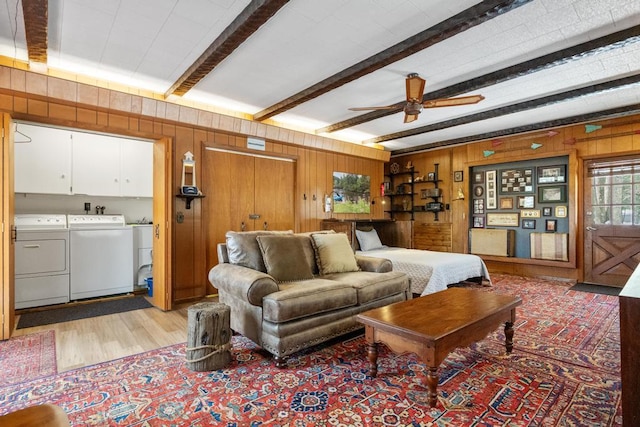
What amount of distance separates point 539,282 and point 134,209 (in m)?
6.67

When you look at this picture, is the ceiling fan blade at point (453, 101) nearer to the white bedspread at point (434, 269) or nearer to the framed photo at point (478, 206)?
the white bedspread at point (434, 269)

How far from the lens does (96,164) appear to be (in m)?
4.69

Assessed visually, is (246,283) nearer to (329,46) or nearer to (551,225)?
(329,46)

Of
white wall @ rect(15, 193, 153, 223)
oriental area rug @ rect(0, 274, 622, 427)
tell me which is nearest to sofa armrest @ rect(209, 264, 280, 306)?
oriental area rug @ rect(0, 274, 622, 427)

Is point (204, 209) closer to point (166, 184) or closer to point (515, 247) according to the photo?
point (166, 184)

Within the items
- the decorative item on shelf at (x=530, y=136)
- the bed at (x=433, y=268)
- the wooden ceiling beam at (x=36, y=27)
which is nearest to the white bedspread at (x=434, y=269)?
the bed at (x=433, y=268)

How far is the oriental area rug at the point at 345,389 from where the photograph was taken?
5.91 feet

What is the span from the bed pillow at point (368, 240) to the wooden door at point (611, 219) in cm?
329

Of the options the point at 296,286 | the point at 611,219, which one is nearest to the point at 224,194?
the point at 296,286

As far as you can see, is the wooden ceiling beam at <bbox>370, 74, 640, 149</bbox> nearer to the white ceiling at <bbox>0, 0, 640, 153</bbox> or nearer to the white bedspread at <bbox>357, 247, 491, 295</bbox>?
the white ceiling at <bbox>0, 0, 640, 153</bbox>

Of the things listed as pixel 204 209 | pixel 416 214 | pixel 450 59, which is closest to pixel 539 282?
pixel 416 214

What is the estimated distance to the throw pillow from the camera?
3.44 meters

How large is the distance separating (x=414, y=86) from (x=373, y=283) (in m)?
2.09

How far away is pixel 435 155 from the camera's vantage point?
6.99 m
